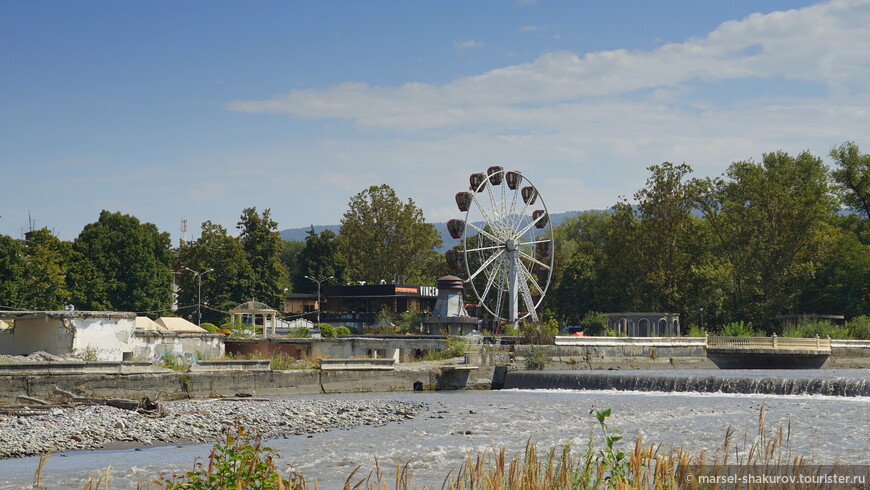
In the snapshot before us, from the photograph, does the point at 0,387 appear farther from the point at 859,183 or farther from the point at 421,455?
the point at 859,183

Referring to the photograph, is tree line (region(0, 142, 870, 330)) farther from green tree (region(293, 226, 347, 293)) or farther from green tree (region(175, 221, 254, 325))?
green tree (region(293, 226, 347, 293))

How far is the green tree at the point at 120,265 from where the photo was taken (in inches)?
2697

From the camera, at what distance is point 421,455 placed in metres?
Result: 20.8

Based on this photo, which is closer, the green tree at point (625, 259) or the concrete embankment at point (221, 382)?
the concrete embankment at point (221, 382)

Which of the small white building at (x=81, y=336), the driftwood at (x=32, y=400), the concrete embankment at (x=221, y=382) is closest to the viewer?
the driftwood at (x=32, y=400)

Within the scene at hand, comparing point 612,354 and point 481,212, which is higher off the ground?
point 481,212

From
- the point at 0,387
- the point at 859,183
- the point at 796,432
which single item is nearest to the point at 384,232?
the point at 859,183

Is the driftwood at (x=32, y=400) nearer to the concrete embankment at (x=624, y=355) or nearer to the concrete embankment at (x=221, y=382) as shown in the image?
the concrete embankment at (x=221, y=382)

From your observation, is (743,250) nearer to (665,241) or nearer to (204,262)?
(665,241)

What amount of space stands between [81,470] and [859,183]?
69.6m

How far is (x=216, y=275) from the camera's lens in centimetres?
7912

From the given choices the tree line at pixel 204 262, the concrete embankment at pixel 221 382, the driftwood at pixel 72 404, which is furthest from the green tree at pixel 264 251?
the driftwood at pixel 72 404

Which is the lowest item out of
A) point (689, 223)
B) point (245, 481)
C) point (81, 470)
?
point (81, 470)

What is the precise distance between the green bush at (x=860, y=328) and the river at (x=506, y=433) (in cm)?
2613
